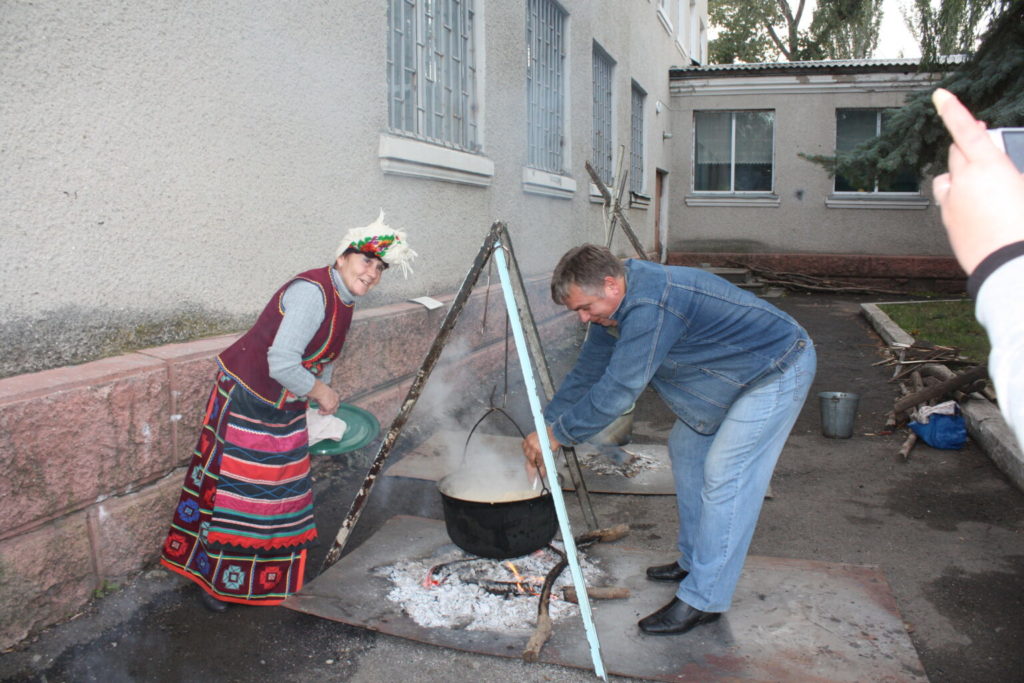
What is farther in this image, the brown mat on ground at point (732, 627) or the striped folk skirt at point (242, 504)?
the striped folk skirt at point (242, 504)

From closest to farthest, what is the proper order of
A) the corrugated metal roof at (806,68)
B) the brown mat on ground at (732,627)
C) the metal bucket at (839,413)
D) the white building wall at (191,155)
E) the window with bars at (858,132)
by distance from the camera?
the brown mat on ground at (732,627)
the white building wall at (191,155)
the metal bucket at (839,413)
the corrugated metal roof at (806,68)
the window with bars at (858,132)

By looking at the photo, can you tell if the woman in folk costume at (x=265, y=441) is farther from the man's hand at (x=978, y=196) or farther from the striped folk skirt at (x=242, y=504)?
the man's hand at (x=978, y=196)

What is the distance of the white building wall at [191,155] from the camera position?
2953 mm

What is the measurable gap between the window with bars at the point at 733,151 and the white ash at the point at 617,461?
1359cm

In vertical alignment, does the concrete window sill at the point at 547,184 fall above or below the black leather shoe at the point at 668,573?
above

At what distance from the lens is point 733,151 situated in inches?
701

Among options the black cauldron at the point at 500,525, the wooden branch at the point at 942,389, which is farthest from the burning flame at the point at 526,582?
the wooden branch at the point at 942,389

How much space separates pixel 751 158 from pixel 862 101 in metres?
2.54

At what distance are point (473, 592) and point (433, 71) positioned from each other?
427cm

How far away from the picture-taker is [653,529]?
434 cm

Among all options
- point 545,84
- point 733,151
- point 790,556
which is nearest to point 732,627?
point 790,556

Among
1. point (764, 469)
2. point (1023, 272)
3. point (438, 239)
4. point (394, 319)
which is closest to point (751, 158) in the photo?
point (438, 239)

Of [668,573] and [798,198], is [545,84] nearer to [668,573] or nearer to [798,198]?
[668,573]

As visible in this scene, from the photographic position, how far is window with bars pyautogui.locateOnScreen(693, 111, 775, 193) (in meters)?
17.7
